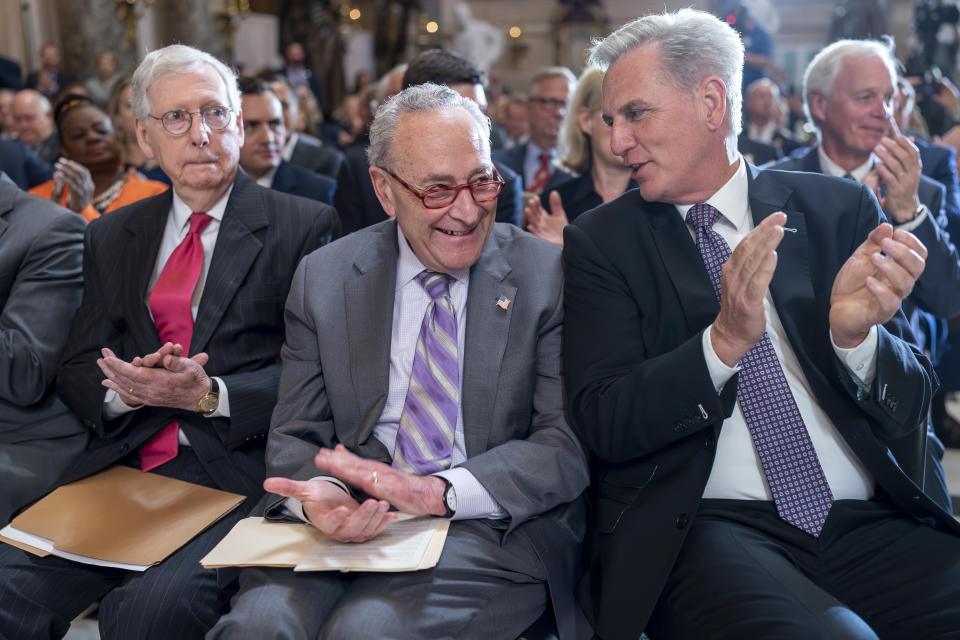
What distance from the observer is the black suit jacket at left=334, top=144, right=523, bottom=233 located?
10.6 ft

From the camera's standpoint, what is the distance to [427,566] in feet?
5.48

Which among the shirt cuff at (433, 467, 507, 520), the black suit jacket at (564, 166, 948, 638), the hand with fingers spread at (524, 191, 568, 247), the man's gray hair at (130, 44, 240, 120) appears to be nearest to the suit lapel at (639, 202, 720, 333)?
the black suit jacket at (564, 166, 948, 638)

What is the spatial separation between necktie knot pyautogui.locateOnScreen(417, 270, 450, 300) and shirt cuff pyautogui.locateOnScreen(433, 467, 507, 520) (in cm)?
45

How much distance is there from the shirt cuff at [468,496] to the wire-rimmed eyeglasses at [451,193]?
60 cm

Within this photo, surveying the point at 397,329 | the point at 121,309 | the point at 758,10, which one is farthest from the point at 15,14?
the point at 397,329

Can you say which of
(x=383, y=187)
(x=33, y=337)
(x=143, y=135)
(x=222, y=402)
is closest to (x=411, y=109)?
(x=383, y=187)

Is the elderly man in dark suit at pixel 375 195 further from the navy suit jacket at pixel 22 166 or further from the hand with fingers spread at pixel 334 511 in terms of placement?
the navy suit jacket at pixel 22 166

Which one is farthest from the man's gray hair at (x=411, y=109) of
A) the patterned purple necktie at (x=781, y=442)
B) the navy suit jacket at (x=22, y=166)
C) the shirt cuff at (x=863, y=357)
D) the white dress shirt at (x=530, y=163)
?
the navy suit jacket at (x=22, y=166)

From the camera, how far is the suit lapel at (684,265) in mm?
1922

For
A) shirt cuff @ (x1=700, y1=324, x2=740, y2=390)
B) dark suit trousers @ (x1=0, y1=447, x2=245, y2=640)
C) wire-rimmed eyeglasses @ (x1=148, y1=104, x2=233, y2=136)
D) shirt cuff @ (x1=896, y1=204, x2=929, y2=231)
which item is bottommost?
dark suit trousers @ (x1=0, y1=447, x2=245, y2=640)

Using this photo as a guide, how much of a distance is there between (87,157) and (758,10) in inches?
360

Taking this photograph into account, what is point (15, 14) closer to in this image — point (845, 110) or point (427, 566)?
point (845, 110)

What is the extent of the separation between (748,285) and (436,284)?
2.52 feet

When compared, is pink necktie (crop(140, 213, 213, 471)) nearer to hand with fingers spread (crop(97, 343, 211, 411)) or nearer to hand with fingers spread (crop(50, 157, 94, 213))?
hand with fingers spread (crop(97, 343, 211, 411))
